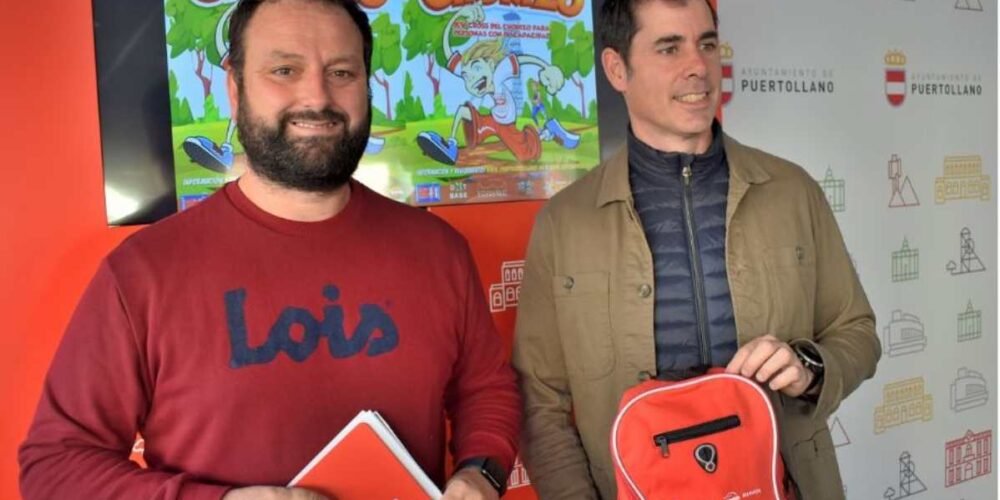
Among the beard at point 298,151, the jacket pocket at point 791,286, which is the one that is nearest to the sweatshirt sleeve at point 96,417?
the beard at point 298,151

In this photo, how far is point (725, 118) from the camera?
2709 mm

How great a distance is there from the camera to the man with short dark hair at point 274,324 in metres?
1.28

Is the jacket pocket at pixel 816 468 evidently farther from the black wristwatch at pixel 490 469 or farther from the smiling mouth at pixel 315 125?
the smiling mouth at pixel 315 125

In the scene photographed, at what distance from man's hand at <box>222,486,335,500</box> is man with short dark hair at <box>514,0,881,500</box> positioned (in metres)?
0.60

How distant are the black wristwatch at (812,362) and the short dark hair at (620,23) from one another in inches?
26.5

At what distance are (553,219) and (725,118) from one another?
1148mm

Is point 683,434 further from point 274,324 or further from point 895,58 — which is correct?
point 895,58

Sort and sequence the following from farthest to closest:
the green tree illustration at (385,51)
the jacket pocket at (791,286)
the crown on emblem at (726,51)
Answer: the crown on emblem at (726,51)
the green tree illustration at (385,51)
the jacket pocket at (791,286)

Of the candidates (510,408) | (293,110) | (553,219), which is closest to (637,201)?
(553,219)

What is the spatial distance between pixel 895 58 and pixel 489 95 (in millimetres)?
1778

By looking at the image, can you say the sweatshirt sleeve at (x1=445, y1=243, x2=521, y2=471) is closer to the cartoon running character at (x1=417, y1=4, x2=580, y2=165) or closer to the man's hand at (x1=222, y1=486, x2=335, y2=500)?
the man's hand at (x1=222, y1=486, x2=335, y2=500)

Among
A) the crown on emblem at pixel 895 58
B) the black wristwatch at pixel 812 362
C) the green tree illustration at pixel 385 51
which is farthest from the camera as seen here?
the crown on emblem at pixel 895 58

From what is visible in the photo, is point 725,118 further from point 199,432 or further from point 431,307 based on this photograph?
point 199,432

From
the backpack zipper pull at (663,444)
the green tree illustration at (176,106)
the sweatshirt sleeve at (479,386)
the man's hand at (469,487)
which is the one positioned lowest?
the man's hand at (469,487)
